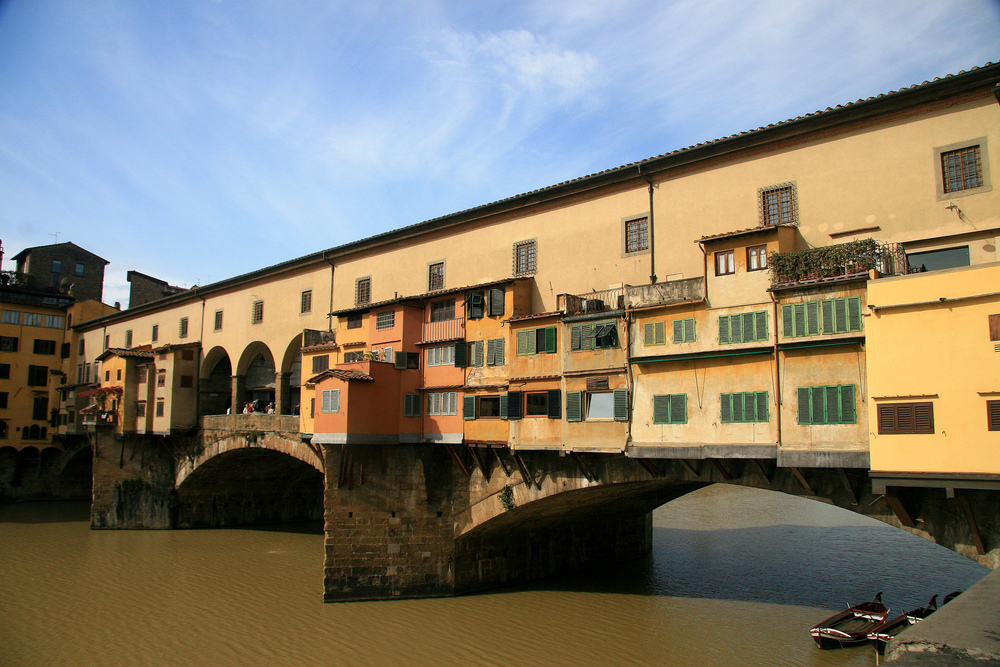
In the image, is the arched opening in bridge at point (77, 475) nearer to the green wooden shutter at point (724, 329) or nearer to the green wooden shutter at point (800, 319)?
the green wooden shutter at point (724, 329)

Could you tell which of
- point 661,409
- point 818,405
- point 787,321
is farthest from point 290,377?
point 818,405

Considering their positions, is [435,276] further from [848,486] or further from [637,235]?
[848,486]

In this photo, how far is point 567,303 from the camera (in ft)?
68.7

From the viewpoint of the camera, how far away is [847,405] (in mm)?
15273

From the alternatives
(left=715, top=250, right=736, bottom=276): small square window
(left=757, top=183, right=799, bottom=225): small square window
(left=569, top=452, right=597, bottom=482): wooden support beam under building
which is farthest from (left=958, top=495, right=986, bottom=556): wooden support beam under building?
(left=569, top=452, right=597, bottom=482): wooden support beam under building

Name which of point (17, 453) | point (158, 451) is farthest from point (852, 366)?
point (17, 453)

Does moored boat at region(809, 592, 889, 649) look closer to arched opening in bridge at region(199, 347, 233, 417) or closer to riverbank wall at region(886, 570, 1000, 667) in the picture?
riverbank wall at region(886, 570, 1000, 667)

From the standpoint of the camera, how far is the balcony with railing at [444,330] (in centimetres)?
2412

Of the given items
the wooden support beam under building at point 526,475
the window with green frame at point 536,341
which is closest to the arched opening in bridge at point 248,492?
the wooden support beam under building at point 526,475

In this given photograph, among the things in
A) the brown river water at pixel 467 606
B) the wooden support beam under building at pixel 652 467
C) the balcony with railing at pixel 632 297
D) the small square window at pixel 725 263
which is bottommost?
the brown river water at pixel 467 606

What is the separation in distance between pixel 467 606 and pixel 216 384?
26214mm

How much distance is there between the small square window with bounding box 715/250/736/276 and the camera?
1772 cm

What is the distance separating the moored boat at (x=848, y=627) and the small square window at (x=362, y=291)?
2156cm

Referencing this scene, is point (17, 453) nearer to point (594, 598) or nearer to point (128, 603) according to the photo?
point (128, 603)
